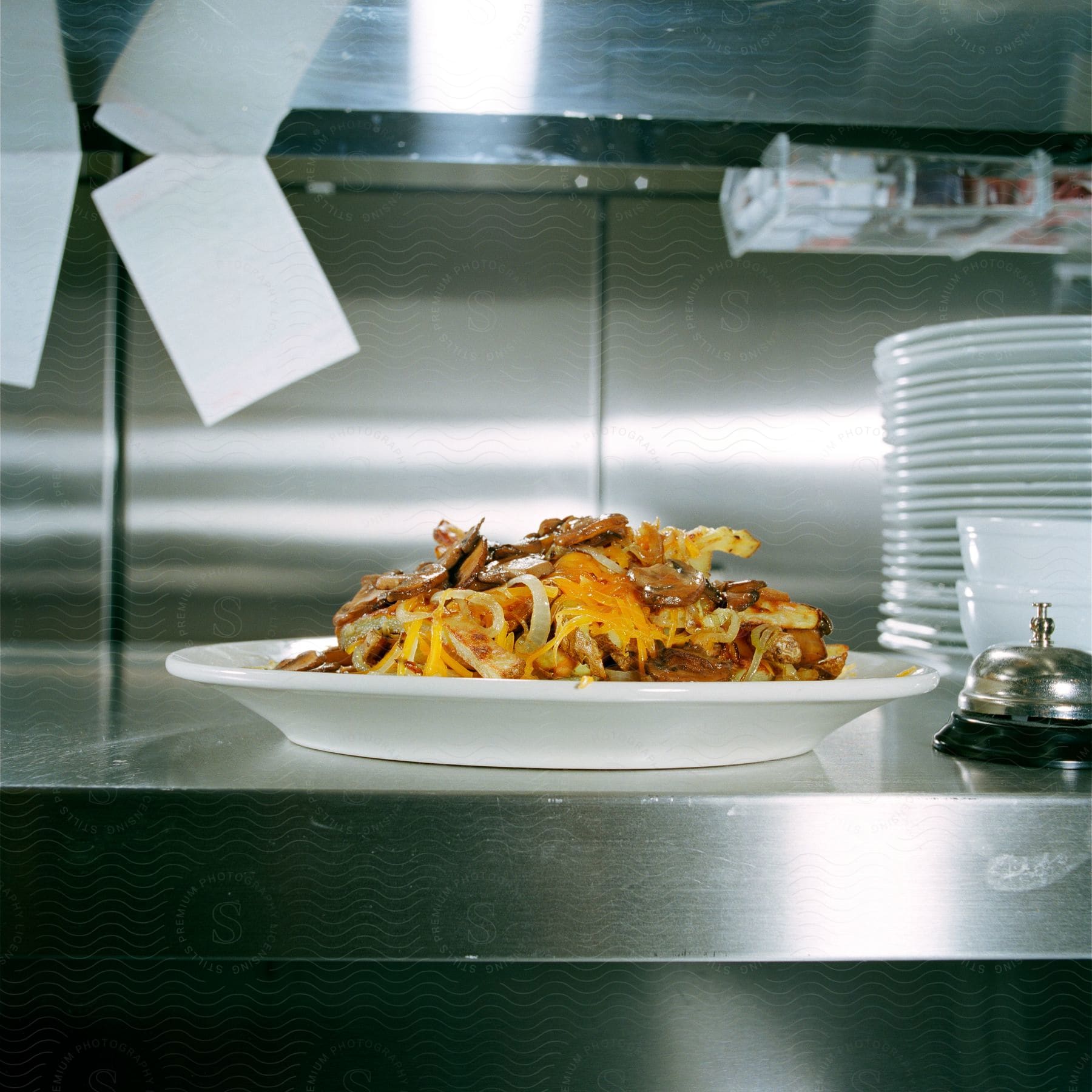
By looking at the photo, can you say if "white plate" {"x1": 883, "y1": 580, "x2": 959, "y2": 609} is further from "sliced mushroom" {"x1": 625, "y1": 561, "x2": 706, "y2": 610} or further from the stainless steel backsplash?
"sliced mushroom" {"x1": 625, "y1": 561, "x2": 706, "y2": 610}

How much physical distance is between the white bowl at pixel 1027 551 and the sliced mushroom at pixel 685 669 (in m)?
0.30

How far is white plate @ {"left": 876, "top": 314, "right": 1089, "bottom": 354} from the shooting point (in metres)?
0.94

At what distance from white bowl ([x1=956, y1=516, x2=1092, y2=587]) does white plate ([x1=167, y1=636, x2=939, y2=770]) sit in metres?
0.22

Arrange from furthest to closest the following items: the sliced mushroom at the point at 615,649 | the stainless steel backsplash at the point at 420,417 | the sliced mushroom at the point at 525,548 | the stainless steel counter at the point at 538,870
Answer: the stainless steel backsplash at the point at 420,417
the sliced mushroom at the point at 525,548
the sliced mushroom at the point at 615,649
the stainless steel counter at the point at 538,870

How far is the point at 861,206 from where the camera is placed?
1326mm

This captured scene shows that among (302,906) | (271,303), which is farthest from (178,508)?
(302,906)

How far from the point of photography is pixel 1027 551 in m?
0.71

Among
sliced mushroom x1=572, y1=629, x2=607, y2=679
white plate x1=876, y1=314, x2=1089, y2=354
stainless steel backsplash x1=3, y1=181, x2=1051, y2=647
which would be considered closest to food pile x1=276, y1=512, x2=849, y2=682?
sliced mushroom x1=572, y1=629, x2=607, y2=679

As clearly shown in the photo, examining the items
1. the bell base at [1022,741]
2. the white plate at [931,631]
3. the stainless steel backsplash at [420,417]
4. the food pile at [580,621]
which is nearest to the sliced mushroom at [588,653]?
the food pile at [580,621]

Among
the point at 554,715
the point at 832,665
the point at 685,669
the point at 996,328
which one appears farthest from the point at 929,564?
the point at 554,715

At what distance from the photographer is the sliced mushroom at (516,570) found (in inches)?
24.5

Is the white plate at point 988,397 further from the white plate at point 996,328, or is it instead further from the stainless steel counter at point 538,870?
the stainless steel counter at point 538,870

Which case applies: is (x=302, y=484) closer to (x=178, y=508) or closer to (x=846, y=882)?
(x=178, y=508)

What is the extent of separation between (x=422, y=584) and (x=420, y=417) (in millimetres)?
885
